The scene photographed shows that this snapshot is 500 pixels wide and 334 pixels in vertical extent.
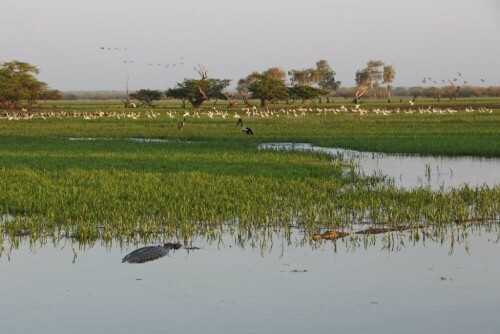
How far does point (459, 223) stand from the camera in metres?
13.0

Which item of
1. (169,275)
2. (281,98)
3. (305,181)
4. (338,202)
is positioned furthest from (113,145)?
(281,98)

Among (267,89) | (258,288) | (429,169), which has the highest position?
(267,89)

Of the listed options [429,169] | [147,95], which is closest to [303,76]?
[147,95]

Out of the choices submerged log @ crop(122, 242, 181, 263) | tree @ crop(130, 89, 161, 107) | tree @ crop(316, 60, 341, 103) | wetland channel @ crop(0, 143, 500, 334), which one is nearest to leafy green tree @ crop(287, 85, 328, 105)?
tree @ crop(130, 89, 161, 107)

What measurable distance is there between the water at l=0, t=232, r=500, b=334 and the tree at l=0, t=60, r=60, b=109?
64.6 metres

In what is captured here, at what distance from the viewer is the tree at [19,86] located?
73.5 meters

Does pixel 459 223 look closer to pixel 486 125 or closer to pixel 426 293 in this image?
pixel 426 293

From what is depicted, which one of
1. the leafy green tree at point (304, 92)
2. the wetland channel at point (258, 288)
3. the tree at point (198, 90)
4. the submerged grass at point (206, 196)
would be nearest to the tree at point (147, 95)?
the tree at point (198, 90)

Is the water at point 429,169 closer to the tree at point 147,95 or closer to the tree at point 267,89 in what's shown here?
the tree at point 267,89

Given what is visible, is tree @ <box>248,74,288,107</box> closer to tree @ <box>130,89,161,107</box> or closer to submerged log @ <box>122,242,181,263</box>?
tree @ <box>130,89,161,107</box>

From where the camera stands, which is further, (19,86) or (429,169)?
(19,86)

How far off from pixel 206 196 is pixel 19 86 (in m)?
64.2

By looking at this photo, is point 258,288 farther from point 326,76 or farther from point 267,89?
point 326,76

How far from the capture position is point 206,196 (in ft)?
49.8
